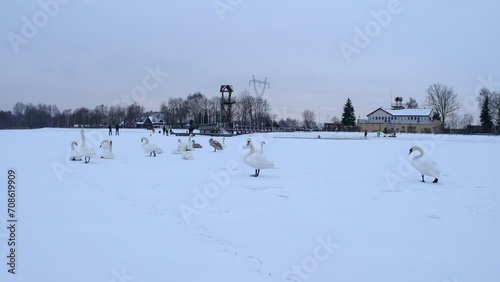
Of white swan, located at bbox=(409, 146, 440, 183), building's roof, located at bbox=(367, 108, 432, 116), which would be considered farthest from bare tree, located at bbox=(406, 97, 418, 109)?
white swan, located at bbox=(409, 146, 440, 183)

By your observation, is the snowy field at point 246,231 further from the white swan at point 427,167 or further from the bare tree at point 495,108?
the bare tree at point 495,108

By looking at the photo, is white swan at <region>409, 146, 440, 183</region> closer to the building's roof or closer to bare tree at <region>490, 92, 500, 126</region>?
bare tree at <region>490, 92, 500, 126</region>

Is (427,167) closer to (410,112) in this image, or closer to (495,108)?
(495,108)

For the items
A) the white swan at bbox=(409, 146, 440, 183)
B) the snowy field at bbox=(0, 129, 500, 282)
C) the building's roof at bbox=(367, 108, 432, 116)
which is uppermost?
the building's roof at bbox=(367, 108, 432, 116)

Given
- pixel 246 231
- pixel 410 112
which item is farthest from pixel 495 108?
pixel 246 231

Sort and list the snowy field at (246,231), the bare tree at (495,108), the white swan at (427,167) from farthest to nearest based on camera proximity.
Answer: the bare tree at (495,108), the white swan at (427,167), the snowy field at (246,231)

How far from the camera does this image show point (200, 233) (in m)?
6.03

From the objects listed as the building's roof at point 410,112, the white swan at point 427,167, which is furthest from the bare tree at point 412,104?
the white swan at point 427,167

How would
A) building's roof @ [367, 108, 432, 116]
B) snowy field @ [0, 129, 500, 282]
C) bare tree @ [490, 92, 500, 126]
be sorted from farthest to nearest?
building's roof @ [367, 108, 432, 116] < bare tree @ [490, 92, 500, 126] < snowy field @ [0, 129, 500, 282]

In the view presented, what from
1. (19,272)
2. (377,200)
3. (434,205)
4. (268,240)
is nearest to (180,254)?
(268,240)

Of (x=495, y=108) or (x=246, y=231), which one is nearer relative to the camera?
(x=246, y=231)

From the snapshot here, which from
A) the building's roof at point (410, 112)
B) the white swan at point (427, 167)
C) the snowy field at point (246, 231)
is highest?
the building's roof at point (410, 112)

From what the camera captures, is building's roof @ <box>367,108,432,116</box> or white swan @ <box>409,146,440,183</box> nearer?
white swan @ <box>409,146,440,183</box>

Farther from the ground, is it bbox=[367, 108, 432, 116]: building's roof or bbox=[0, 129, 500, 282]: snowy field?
bbox=[367, 108, 432, 116]: building's roof
